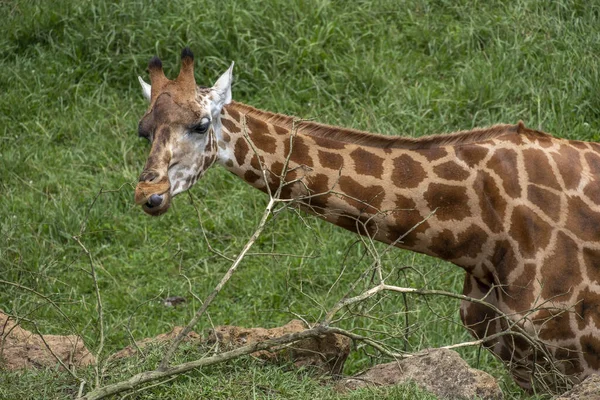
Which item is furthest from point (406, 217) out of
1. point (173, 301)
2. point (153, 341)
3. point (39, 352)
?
point (173, 301)

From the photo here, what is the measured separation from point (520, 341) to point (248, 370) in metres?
1.55

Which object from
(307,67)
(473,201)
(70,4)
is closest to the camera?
(473,201)

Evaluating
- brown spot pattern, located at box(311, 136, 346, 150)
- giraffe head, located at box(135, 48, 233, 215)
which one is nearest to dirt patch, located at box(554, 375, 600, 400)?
brown spot pattern, located at box(311, 136, 346, 150)

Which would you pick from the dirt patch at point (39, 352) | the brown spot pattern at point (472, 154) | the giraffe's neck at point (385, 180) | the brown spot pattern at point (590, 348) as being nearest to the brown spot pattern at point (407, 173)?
the giraffe's neck at point (385, 180)

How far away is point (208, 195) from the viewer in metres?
9.71

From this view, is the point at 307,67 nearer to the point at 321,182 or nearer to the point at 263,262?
the point at 263,262

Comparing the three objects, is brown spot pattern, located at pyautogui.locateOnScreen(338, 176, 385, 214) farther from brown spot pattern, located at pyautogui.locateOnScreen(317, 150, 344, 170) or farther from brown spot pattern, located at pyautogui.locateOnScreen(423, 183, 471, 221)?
brown spot pattern, located at pyautogui.locateOnScreen(423, 183, 471, 221)

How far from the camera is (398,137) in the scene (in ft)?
21.7

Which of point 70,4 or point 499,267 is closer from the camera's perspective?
point 499,267

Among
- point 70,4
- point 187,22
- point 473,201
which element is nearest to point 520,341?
point 473,201

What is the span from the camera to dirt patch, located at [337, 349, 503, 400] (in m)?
5.90

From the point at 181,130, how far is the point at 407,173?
1273 millimetres

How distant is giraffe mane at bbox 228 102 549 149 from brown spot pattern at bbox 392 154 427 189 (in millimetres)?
141

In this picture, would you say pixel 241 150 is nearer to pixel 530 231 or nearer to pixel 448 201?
pixel 448 201
